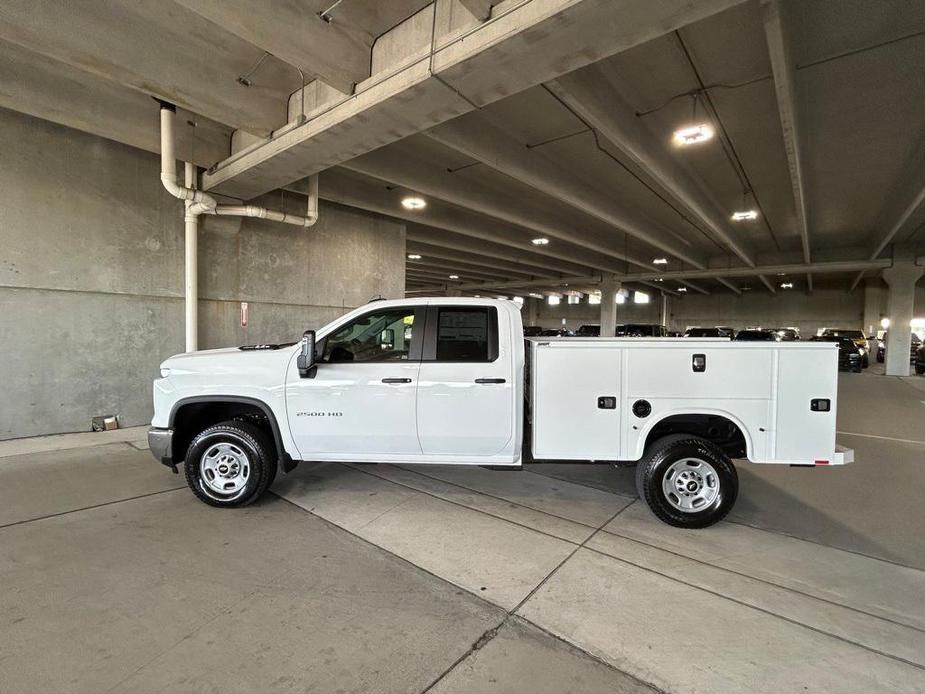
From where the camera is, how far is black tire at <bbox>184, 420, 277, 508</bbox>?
404 cm

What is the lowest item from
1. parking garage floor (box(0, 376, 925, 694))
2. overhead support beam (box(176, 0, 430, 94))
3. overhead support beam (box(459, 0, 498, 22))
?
parking garage floor (box(0, 376, 925, 694))

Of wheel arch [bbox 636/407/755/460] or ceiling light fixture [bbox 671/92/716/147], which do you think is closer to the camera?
wheel arch [bbox 636/407/755/460]

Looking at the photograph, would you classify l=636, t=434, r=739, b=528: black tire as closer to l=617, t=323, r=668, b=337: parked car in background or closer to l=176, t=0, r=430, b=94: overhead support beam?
l=176, t=0, r=430, b=94: overhead support beam

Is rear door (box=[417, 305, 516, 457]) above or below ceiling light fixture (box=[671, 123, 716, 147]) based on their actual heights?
below

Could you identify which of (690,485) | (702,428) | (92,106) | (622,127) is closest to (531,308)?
(622,127)

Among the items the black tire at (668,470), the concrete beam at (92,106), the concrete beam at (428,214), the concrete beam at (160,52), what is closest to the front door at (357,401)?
the black tire at (668,470)

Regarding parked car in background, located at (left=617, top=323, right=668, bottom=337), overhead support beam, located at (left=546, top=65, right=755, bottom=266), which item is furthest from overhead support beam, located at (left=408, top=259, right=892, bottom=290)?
overhead support beam, located at (left=546, top=65, right=755, bottom=266)

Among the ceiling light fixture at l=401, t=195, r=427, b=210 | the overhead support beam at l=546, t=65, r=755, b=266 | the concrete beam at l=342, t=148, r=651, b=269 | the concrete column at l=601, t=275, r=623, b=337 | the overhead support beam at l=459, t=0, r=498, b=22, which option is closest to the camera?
the overhead support beam at l=459, t=0, r=498, b=22

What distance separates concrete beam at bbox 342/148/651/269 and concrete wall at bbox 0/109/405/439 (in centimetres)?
211

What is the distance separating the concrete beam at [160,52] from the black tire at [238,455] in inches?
154

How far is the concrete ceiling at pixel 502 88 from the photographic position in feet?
13.0

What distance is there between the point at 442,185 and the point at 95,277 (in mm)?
6088

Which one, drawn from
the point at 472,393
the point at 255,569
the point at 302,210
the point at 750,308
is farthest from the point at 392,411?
the point at 750,308

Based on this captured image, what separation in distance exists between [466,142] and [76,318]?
6475mm
